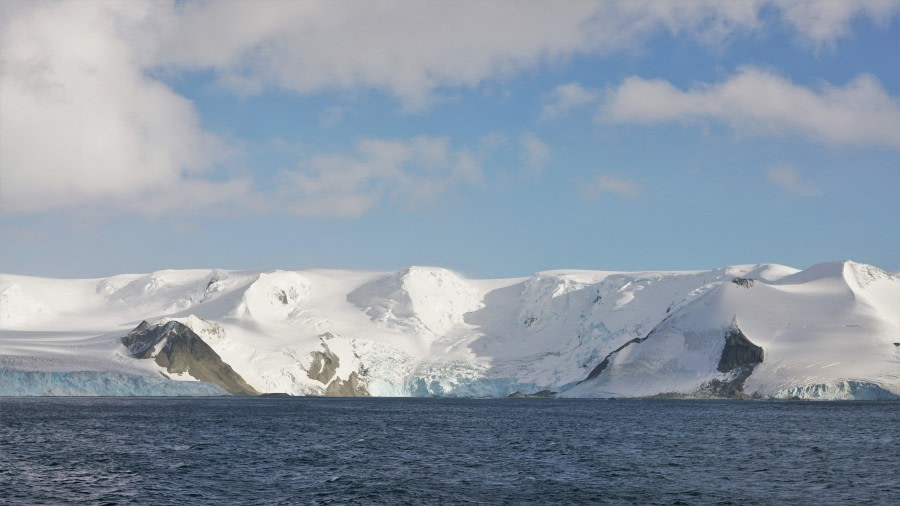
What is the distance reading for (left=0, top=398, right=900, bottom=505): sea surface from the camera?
59438 mm

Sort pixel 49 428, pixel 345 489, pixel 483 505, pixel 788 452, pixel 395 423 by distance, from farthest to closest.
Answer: pixel 395 423 < pixel 49 428 < pixel 788 452 < pixel 345 489 < pixel 483 505

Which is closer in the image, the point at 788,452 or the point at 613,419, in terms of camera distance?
the point at 788,452

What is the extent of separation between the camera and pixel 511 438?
101m

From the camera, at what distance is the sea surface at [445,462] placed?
59.4 metres

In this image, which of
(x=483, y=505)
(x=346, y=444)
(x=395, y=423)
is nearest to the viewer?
(x=483, y=505)

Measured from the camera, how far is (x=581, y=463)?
77.3m

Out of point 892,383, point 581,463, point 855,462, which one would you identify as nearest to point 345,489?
point 581,463

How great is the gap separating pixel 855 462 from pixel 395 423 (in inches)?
2569

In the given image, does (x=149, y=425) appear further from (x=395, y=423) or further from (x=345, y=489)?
(x=345, y=489)

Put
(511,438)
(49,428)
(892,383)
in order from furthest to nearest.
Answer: (892,383) → (49,428) → (511,438)

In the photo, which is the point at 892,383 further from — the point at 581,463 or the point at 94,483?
the point at 94,483

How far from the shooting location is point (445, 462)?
7706cm

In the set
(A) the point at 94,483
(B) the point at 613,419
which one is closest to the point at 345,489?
(A) the point at 94,483

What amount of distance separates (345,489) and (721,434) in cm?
5807
